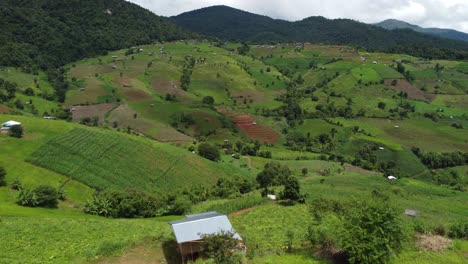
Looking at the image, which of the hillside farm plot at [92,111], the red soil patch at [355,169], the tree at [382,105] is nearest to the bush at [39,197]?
the red soil patch at [355,169]

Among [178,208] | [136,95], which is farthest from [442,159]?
[136,95]

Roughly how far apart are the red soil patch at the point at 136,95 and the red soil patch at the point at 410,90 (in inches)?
4360

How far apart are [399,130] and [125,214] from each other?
115 meters

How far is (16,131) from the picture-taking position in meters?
81.6

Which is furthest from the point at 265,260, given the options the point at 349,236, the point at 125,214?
the point at 125,214

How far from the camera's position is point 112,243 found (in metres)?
35.5

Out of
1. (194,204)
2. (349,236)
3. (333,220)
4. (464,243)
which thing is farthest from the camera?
(194,204)

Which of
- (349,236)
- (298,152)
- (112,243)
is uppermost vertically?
(349,236)

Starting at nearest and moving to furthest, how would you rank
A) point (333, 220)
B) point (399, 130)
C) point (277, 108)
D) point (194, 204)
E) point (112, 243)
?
point (112, 243)
point (333, 220)
point (194, 204)
point (399, 130)
point (277, 108)

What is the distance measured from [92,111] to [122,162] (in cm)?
6387

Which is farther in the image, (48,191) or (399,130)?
(399,130)

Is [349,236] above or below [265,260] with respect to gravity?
above

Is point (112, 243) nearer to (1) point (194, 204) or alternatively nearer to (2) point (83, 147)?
(1) point (194, 204)

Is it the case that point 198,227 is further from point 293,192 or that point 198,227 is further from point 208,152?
point 208,152
